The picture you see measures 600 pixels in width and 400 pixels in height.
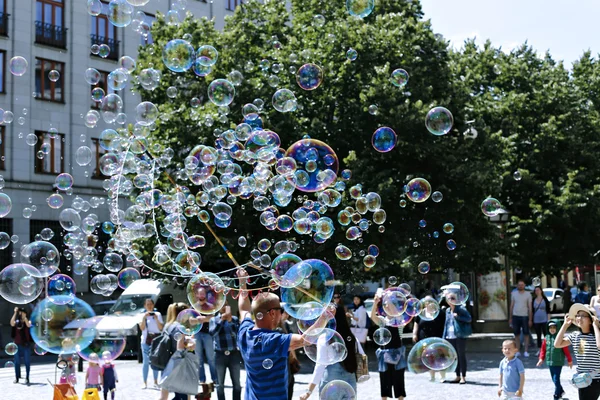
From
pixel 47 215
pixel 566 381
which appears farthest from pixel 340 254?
pixel 47 215

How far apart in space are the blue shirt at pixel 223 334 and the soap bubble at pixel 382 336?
2130mm

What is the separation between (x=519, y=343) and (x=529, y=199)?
11.5 m

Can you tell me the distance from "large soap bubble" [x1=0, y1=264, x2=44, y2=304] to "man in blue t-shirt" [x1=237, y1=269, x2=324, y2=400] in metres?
5.42

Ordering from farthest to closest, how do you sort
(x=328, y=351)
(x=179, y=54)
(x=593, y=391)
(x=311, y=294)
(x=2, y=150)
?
(x=2, y=150) → (x=179, y=54) → (x=593, y=391) → (x=311, y=294) → (x=328, y=351)

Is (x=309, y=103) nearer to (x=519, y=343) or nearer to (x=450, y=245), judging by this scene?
(x=450, y=245)

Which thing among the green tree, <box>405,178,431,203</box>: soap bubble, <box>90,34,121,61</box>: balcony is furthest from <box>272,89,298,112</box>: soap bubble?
<box>90,34,121,61</box>: balcony

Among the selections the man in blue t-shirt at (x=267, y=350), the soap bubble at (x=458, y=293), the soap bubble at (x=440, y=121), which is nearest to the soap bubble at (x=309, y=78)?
the soap bubble at (x=440, y=121)

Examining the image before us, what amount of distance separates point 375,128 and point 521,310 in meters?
5.58

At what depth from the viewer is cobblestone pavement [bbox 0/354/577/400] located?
41.7ft

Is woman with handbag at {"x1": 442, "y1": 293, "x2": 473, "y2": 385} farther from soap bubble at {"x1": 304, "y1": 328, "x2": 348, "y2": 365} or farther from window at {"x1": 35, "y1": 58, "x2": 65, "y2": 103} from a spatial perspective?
window at {"x1": 35, "y1": 58, "x2": 65, "y2": 103}

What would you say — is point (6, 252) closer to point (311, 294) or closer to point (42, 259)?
point (42, 259)

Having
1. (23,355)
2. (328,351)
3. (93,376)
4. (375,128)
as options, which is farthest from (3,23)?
(328,351)

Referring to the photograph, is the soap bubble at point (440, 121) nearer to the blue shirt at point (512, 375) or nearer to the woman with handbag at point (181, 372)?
the blue shirt at point (512, 375)

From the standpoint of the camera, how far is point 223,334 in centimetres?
1155
